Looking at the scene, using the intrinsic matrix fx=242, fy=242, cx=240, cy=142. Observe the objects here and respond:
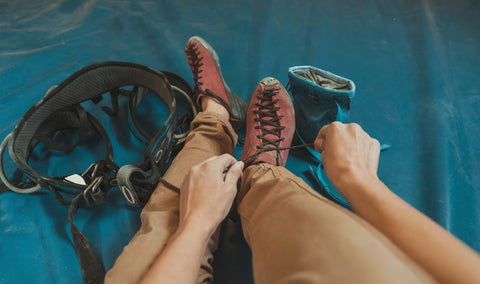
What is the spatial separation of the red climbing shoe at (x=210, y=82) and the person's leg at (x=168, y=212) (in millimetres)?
105

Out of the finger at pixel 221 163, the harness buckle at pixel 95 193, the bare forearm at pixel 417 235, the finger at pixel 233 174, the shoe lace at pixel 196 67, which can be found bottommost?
the harness buckle at pixel 95 193

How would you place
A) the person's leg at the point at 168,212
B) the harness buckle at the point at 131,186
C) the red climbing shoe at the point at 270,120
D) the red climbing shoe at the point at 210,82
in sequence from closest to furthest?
the person's leg at the point at 168,212 < the harness buckle at the point at 131,186 < the red climbing shoe at the point at 270,120 < the red climbing shoe at the point at 210,82

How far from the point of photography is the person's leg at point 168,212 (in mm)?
432

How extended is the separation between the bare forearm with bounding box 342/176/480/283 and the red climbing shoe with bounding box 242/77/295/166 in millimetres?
311

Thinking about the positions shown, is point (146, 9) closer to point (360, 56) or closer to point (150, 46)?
point (150, 46)

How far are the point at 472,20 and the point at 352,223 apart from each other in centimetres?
130

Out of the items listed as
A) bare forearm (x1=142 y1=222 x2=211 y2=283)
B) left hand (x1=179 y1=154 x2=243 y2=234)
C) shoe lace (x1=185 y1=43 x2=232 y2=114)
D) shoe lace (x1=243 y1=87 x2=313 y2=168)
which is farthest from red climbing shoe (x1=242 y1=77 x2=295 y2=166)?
bare forearm (x1=142 y1=222 x2=211 y2=283)

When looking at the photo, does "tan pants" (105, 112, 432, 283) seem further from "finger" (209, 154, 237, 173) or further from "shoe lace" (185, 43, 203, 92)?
"shoe lace" (185, 43, 203, 92)

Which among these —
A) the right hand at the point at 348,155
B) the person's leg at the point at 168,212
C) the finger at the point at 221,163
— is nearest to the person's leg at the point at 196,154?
the person's leg at the point at 168,212

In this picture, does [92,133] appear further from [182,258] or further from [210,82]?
[182,258]

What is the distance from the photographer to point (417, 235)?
34 cm

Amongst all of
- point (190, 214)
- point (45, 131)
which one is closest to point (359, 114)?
point (190, 214)

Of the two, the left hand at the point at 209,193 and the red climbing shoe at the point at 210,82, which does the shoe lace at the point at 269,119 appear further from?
the left hand at the point at 209,193

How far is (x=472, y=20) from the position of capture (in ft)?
3.50
